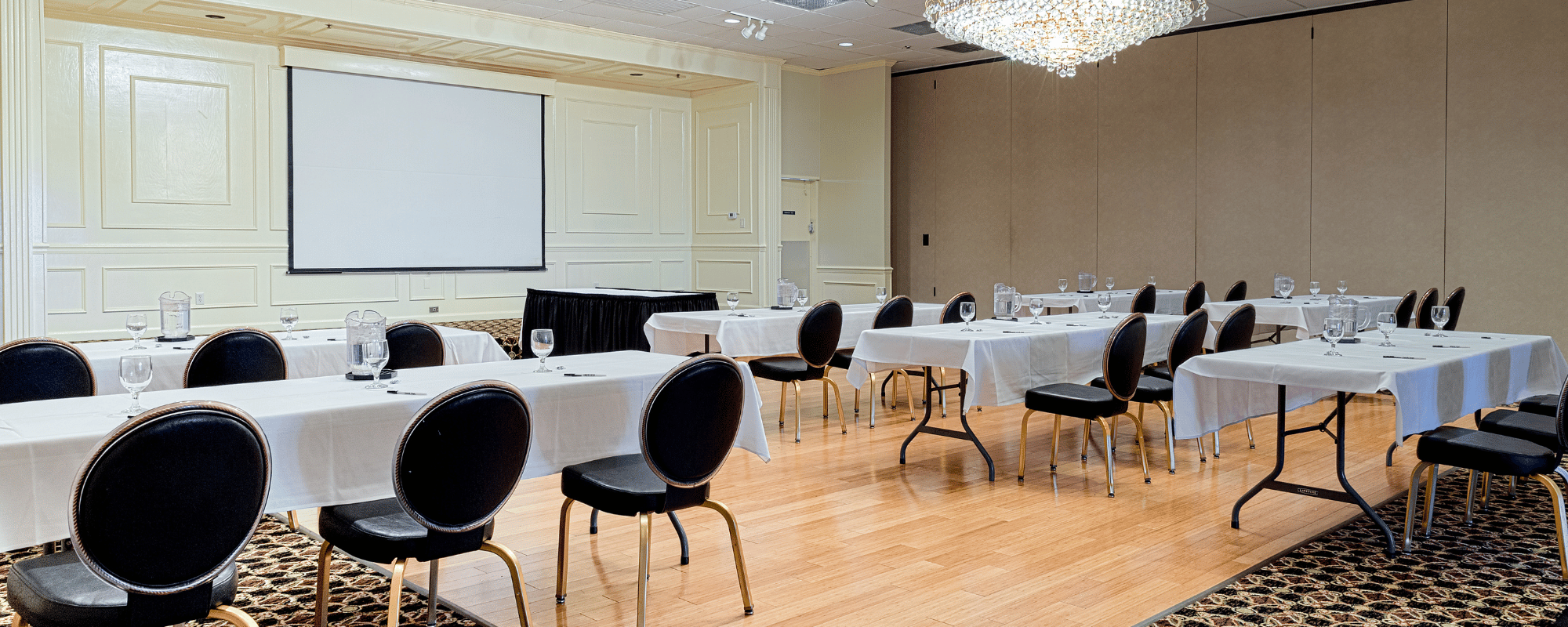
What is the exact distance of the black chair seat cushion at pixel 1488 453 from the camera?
11.3ft

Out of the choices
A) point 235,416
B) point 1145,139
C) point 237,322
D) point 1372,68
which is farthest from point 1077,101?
point 235,416

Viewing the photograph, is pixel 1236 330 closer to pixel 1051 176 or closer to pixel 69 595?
pixel 69 595

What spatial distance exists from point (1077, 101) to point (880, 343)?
662cm

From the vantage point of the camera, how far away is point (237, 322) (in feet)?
29.8

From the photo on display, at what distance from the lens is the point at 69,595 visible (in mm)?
2119

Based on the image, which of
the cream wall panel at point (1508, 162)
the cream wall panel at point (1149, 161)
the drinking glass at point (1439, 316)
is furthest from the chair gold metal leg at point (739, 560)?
the cream wall panel at point (1149, 161)

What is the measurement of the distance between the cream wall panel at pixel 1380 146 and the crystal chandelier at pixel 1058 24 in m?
3.29

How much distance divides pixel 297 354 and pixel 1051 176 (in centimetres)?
824

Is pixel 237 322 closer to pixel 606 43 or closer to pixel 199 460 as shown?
pixel 606 43

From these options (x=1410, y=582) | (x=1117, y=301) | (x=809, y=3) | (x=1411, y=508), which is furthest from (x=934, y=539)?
(x=809, y=3)

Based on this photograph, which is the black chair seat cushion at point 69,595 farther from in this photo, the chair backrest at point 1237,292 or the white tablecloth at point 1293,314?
the chair backrest at point 1237,292

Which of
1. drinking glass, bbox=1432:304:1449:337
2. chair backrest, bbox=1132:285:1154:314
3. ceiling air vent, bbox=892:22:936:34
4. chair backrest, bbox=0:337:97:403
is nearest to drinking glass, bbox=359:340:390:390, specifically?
chair backrest, bbox=0:337:97:403

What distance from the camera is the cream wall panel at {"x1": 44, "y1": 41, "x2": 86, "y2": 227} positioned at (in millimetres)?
8023

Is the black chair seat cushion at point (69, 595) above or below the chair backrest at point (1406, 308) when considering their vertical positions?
below
